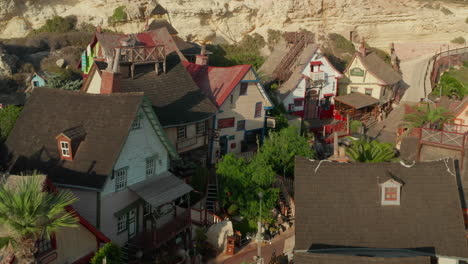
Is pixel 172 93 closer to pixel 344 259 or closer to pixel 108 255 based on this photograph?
pixel 108 255

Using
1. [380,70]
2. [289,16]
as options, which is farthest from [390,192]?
[289,16]

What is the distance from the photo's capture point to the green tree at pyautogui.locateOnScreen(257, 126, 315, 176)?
107 feet

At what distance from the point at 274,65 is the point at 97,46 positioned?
18777mm

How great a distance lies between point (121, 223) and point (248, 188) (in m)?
7.74

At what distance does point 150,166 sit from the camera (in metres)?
25.2

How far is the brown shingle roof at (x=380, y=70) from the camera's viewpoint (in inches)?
2080

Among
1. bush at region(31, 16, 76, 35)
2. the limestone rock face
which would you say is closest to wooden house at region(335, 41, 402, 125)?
the limestone rock face

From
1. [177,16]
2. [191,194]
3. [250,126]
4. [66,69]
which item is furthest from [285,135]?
[177,16]

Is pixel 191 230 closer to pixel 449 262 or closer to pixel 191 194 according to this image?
pixel 191 194

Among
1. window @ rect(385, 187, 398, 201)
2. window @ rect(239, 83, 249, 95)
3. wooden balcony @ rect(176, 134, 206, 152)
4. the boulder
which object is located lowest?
window @ rect(385, 187, 398, 201)

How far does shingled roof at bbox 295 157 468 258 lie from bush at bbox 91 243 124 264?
24.6 ft

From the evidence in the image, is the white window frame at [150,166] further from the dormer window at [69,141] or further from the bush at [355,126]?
the bush at [355,126]

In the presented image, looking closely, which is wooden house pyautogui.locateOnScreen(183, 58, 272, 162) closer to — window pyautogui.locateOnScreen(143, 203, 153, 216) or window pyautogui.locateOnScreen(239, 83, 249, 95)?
window pyautogui.locateOnScreen(239, 83, 249, 95)

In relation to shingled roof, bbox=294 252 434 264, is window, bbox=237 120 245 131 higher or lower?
higher
